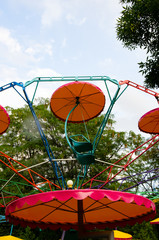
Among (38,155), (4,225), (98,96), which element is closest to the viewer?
(98,96)

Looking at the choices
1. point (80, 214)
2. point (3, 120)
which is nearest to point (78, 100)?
point (3, 120)

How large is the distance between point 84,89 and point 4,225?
1451cm

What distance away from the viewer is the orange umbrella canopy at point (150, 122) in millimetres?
12240

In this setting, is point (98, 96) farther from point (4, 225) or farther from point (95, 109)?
point (4, 225)

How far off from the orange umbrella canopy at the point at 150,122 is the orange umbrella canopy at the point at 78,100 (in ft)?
7.02

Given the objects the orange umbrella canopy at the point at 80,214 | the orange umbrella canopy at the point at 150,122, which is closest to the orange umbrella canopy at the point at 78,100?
the orange umbrella canopy at the point at 150,122

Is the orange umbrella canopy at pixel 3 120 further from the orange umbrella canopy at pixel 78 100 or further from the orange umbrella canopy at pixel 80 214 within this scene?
the orange umbrella canopy at pixel 80 214

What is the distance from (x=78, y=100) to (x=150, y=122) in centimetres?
393

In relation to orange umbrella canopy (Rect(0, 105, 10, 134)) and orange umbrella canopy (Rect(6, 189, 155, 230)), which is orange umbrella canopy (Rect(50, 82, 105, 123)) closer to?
orange umbrella canopy (Rect(0, 105, 10, 134))

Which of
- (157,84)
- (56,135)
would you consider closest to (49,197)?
(157,84)

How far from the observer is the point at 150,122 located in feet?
43.1

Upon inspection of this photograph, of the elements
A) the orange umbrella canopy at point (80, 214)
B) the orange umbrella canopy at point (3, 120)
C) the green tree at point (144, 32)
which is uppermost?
the green tree at point (144, 32)

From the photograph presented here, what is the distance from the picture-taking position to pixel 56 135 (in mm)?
26219

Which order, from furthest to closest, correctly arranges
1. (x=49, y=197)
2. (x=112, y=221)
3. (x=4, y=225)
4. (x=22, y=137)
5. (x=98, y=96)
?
(x=22, y=137), (x=4, y=225), (x=98, y=96), (x=112, y=221), (x=49, y=197)
